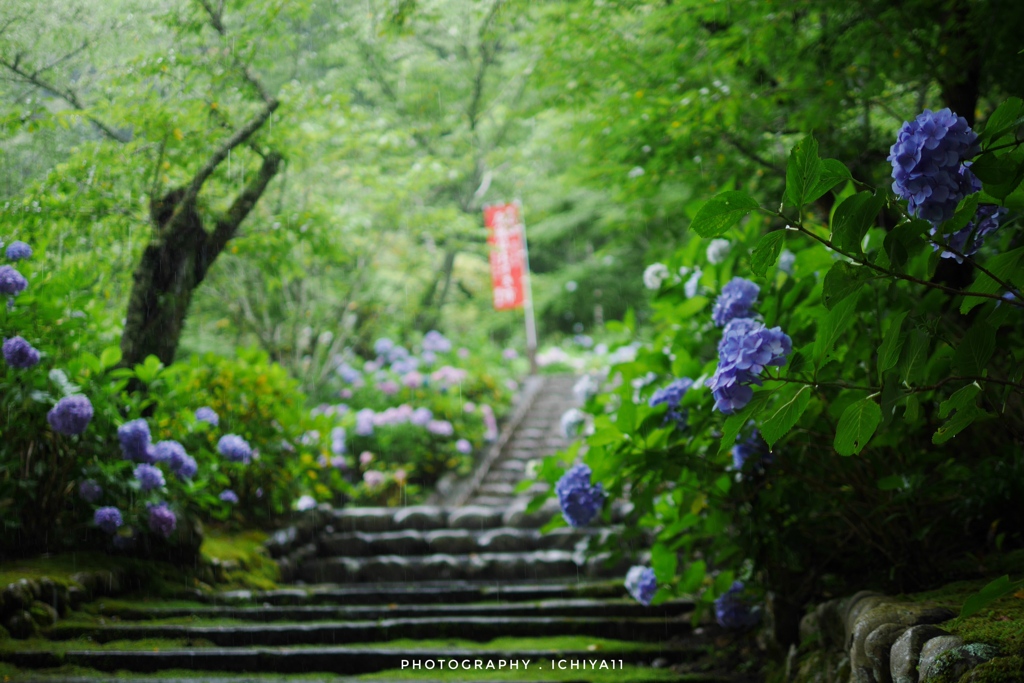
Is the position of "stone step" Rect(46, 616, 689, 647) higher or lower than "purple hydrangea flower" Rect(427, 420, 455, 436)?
lower

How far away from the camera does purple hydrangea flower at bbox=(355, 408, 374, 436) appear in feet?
20.0

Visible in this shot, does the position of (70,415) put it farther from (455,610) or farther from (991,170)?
(991,170)

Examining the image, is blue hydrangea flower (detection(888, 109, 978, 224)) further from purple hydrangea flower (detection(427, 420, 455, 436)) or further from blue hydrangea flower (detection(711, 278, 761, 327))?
purple hydrangea flower (detection(427, 420, 455, 436))

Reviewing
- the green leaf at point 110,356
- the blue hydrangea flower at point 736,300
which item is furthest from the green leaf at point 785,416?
the green leaf at point 110,356

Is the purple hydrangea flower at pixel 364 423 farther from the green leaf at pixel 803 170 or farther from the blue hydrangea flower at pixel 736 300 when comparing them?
the green leaf at pixel 803 170

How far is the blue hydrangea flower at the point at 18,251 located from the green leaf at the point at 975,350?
222cm

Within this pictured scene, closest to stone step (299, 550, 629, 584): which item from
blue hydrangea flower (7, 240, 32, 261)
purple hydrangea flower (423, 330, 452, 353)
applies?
blue hydrangea flower (7, 240, 32, 261)

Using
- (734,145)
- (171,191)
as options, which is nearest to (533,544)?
(734,145)

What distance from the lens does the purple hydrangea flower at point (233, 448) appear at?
11.5 ft

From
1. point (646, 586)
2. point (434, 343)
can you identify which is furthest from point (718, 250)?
point (434, 343)

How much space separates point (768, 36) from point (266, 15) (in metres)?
1.76

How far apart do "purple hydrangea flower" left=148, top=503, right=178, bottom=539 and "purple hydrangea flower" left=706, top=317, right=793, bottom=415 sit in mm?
2413

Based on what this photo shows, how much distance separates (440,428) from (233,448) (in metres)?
2.78

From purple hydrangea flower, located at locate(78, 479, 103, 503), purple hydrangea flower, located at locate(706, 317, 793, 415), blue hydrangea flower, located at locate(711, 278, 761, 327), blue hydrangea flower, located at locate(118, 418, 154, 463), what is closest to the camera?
purple hydrangea flower, located at locate(706, 317, 793, 415)
